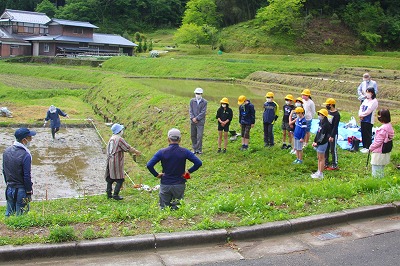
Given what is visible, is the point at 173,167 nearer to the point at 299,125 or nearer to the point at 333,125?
the point at 299,125

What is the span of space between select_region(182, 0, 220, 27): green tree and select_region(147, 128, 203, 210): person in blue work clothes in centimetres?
5807

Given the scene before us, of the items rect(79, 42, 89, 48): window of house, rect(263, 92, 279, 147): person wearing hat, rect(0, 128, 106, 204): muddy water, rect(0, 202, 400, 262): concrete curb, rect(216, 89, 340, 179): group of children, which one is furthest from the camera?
rect(79, 42, 89, 48): window of house

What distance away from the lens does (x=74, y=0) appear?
266 feet

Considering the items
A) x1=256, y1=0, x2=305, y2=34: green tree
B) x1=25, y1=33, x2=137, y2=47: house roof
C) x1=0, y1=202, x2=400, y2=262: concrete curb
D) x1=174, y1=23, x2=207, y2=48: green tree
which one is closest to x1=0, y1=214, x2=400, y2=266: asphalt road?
x1=0, y1=202, x2=400, y2=262: concrete curb

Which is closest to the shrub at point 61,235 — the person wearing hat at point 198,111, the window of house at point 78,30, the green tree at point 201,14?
the person wearing hat at point 198,111

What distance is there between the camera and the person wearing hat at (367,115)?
1081cm

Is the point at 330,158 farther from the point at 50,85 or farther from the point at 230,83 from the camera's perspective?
the point at 50,85

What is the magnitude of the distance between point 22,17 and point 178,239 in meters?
66.9

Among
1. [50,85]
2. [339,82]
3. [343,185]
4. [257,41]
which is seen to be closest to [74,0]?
[257,41]

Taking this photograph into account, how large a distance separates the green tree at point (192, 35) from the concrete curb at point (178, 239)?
174ft

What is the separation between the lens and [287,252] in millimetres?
5422

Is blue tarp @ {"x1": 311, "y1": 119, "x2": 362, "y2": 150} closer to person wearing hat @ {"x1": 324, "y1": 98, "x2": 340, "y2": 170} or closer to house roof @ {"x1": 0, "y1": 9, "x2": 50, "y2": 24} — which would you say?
person wearing hat @ {"x1": 324, "y1": 98, "x2": 340, "y2": 170}

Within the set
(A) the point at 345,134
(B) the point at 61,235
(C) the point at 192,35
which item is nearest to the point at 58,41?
(C) the point at 192,35

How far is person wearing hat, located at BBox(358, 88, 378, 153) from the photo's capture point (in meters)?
10.8
